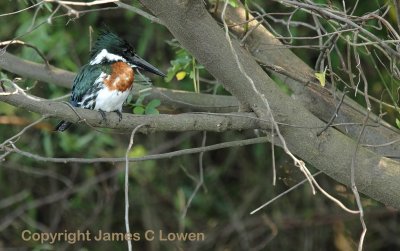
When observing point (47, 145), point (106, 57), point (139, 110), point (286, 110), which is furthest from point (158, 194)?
point (286, 110)

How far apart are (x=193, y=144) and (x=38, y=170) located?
0.70 metres

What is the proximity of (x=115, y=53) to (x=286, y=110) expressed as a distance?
2.79 feet

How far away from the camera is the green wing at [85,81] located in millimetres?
2523

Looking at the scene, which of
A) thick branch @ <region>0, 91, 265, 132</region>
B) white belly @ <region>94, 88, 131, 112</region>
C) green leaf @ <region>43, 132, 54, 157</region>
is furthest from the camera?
green leaf @ <region>43, 132, 54, 157</region>

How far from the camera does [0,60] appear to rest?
228 centimetres

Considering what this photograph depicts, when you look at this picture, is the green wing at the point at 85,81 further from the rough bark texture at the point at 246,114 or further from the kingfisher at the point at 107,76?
the rough bark texture at the point at 246,114

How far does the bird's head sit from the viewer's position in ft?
8.47

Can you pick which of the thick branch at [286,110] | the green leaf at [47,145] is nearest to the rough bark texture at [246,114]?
the thick branch at [286,110]

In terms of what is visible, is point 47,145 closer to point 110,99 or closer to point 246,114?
point 110,99

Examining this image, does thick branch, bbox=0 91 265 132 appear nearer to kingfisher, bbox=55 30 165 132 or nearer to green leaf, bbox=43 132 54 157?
kingfisher, bbox=55 30 165 132

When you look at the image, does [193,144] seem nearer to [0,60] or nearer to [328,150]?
[0,60]

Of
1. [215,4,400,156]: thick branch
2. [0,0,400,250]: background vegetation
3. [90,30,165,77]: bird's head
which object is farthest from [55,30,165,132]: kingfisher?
[0,0,400,250]: background vegetation

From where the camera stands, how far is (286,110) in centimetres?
192

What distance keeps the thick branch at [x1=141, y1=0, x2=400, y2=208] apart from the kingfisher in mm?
626
